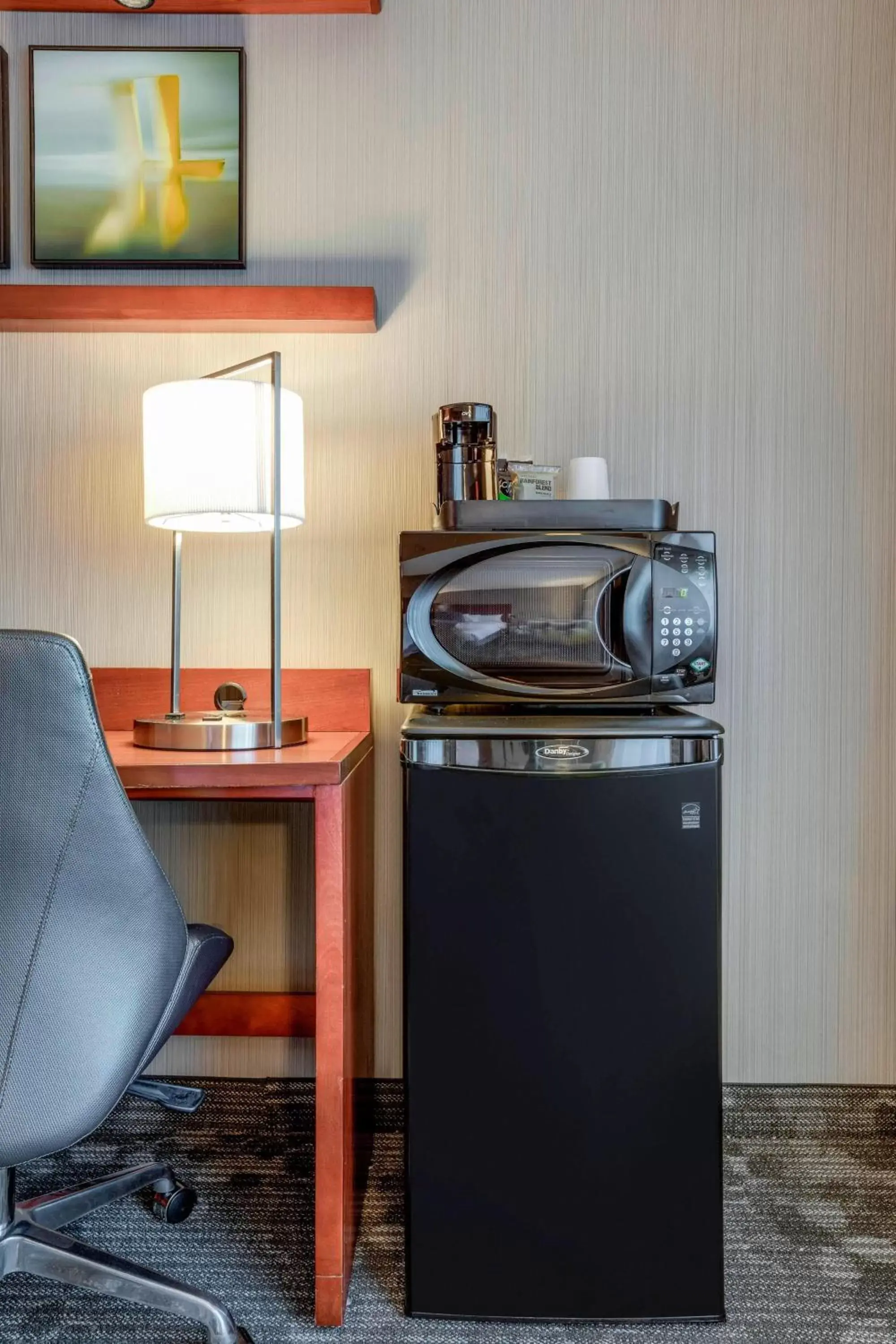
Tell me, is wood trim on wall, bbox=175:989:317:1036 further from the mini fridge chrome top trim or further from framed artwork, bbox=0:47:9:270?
framed artwork, bbox=0:47:9:270

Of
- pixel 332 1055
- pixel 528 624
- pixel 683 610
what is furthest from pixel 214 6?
pixel 332 1055

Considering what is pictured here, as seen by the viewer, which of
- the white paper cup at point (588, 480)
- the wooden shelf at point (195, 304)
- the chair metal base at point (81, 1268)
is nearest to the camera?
the chair metal base at point (81, 1268)

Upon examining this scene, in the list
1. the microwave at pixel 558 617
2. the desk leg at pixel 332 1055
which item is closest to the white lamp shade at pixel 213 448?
the microwave at pixel 558 617

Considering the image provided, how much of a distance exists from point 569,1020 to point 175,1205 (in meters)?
0.81

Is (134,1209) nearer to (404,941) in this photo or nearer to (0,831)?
(404,941)

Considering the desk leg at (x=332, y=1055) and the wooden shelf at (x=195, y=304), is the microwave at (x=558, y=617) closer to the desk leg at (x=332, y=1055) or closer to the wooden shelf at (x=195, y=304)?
the desk leg at (x=332, y=1055)

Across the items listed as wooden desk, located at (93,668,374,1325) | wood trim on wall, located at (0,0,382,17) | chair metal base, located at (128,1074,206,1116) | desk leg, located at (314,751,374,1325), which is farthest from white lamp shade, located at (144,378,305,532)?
chair metal base, located at (128,1074,206,1116)

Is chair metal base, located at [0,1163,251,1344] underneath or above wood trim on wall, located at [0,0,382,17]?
underneath

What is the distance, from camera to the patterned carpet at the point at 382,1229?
138 centimetres

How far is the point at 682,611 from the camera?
1499 mm

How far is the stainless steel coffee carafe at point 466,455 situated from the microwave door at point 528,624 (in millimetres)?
202

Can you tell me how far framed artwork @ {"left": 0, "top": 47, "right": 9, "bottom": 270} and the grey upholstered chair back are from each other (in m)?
1.37

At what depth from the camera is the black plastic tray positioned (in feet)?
5.10

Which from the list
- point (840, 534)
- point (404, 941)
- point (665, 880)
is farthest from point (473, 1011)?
point (840, 534)
